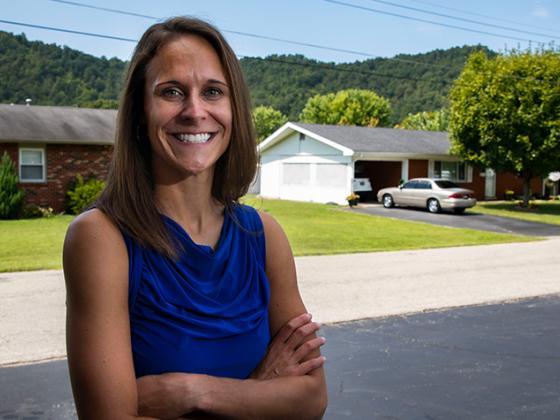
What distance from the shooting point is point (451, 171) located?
37688 millimetres

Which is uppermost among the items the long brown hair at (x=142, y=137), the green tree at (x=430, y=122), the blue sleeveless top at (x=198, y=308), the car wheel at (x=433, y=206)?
the green tree at (x=430, y=122)

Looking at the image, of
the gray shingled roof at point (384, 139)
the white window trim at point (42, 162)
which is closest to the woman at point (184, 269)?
the white window trim at point (42, 162)

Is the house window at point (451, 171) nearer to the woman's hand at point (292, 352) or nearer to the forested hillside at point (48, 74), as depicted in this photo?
the forested hillside at point (48, 74)

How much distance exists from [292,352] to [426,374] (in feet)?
14.1

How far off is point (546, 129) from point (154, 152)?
30875mm

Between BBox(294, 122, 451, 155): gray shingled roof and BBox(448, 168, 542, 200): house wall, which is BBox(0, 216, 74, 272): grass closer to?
BBox(294, 122, 451, 155): gray shingled roof

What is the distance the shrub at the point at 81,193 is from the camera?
25.1 meters

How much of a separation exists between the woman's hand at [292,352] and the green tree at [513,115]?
2982 cm

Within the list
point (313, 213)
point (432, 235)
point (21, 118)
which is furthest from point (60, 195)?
point (432, 235)

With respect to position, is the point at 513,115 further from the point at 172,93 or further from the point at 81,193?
the point at 172,93

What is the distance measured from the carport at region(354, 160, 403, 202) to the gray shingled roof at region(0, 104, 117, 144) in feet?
51.2

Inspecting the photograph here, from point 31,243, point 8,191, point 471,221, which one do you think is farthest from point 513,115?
point 31,243

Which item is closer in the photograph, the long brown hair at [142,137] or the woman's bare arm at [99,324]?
the woman's bare arm at [99,324]

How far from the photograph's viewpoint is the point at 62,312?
8875mm
